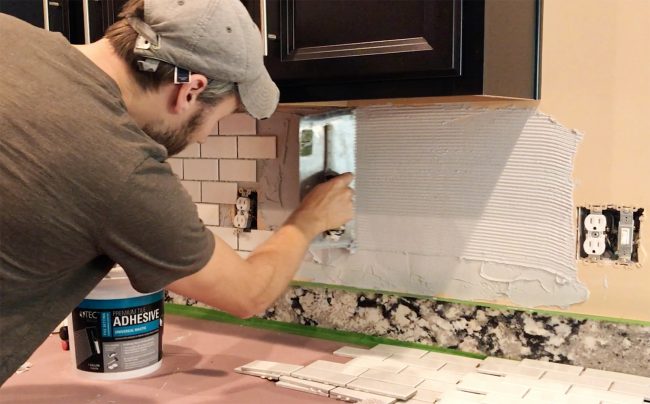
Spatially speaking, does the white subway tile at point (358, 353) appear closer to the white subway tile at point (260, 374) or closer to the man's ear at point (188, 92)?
the white subway tile at point (260, 374)

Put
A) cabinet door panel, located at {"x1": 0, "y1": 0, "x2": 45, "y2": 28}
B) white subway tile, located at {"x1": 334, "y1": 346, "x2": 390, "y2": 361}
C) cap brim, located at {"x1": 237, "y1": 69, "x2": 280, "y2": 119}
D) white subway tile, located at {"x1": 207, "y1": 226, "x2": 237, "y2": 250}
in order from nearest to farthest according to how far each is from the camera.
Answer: cap brim, located at {"x1": 237, "y1": 69, "x2": 280, "y2": 119} → white subway tile, located at {"x1": 334, "y1": 346, "x2": 390, "y2": 361} → cabinet door panel, located at {"x1": 0, "y1": 0, "x2": 45, "y2": 28} → white subway tile, located at {"x1": 207, "y1": 226, "x2": 237, "y2": 250}

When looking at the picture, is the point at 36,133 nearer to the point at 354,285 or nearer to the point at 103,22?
the point at 103,22

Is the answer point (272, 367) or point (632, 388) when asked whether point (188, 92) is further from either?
point (632, 388)

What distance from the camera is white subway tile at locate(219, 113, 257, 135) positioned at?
190 cm

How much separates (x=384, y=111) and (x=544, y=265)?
52 cm

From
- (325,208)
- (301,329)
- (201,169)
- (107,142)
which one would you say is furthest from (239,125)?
(107,142)

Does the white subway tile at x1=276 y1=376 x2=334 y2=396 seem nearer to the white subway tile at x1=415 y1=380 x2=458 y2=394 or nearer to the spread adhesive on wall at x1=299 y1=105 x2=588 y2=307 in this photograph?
the white subway tile at x1=415 y1=380 x2=458 y2=394

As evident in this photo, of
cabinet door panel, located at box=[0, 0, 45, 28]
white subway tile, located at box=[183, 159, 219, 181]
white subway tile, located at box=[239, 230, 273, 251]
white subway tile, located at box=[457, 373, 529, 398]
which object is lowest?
white subway tile, located at box=[457, 373, 529, 398]

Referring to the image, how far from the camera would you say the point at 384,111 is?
5.57ft

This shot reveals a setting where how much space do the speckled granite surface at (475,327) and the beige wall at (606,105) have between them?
6 cm

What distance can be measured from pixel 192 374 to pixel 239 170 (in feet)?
2.09

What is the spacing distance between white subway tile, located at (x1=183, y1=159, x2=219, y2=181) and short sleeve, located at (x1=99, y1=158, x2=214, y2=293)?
92 centimetres

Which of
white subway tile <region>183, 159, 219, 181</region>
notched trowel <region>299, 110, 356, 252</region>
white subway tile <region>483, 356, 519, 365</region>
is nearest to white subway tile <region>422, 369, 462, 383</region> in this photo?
white subway tile <region>483, 356, 519, 365</region>

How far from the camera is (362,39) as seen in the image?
1.32m
